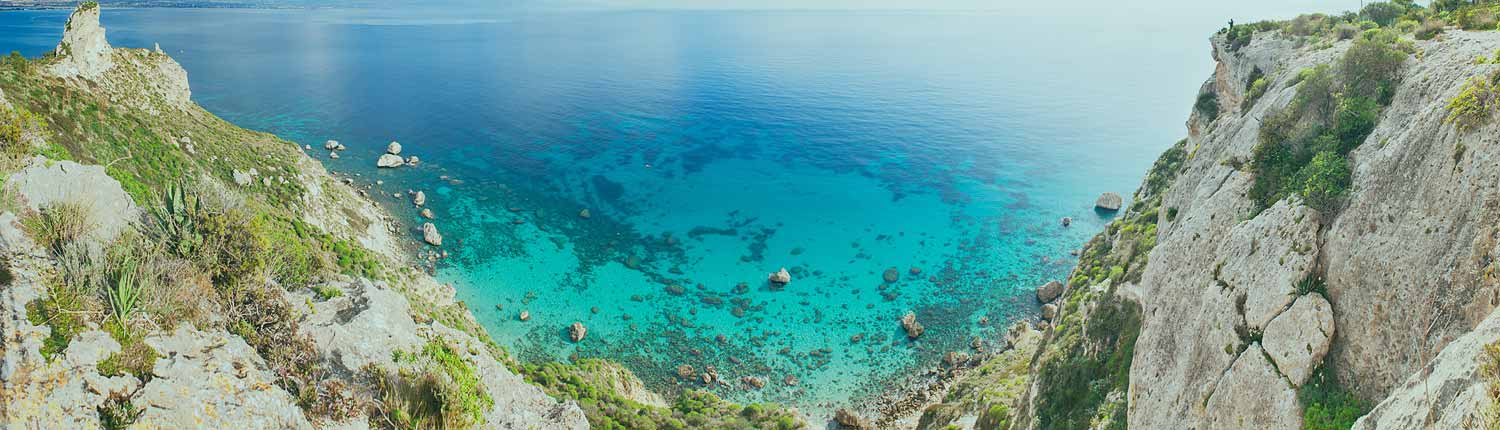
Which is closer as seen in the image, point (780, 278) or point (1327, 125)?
point (1327, 125)

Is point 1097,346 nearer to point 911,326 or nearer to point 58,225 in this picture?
point 911,326

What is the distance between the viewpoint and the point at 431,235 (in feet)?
170

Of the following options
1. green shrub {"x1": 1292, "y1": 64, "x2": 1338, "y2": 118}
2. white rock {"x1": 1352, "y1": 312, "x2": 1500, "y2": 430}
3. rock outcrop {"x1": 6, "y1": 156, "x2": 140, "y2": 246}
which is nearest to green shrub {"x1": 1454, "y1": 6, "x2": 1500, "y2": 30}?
green shrub {"x1": 1292, "y1": 64, "x2": 1338, "y2": 118}

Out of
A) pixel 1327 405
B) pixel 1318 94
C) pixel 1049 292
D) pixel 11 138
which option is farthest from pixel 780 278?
pixel 11 138

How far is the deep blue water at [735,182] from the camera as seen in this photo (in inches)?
1745

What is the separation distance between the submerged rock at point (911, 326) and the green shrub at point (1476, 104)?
31554 millimetres

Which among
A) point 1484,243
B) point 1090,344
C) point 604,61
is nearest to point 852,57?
point 604,61

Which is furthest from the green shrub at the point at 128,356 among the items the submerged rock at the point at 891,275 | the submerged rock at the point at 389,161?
the submerged rock at the point at 389,161

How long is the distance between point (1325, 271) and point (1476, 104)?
4383 millimetres

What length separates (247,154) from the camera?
4803 centimetres

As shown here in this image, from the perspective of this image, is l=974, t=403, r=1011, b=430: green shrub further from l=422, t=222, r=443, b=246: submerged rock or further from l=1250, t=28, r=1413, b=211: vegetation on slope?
l=422, t=222, r=443, b=246: submerged rock

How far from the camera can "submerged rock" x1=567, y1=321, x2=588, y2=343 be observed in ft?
138

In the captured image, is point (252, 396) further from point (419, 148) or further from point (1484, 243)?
point (419, 148)

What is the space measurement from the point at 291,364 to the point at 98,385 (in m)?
4.00
